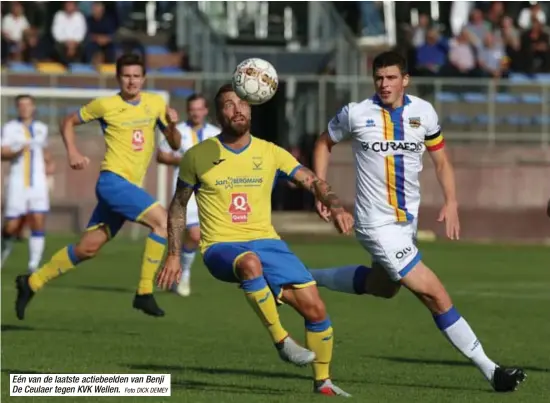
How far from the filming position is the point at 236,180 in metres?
9.30

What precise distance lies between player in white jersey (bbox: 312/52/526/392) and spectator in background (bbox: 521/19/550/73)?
777 inches

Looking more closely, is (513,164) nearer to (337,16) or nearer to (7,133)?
(337,16)

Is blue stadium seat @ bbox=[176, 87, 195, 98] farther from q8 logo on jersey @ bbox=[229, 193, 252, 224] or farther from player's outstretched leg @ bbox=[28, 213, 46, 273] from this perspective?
q8 logo on jersey @ bbox=[229, 193, 252, 224]

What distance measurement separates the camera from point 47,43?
28812mm

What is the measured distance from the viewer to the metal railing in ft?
88.8

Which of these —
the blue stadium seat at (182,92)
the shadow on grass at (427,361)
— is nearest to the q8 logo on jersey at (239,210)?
the shadow on grass at (427,361)

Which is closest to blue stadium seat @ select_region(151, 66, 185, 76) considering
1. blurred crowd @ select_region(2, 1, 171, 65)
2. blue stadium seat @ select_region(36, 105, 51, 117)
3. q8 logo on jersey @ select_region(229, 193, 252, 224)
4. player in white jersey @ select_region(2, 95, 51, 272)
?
blurred crowd @ select_region(2, 1, 171, 65)

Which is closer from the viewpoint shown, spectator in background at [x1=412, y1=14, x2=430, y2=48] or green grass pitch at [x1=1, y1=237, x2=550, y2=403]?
green grass pitch at [x1=1, y1=237, x2=550, y2=403]

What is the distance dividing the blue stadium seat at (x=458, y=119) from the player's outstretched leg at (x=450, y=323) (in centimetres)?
1804

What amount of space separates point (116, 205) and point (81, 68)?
15247 millimetres

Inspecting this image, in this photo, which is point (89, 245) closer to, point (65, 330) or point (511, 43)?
point (65, 330)

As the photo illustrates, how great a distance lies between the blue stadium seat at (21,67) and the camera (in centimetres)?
2752

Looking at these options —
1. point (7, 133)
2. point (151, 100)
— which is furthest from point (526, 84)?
point (151, 100)

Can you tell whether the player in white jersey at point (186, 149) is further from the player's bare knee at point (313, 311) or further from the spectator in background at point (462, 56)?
the spectator in background at point (462, 56)
